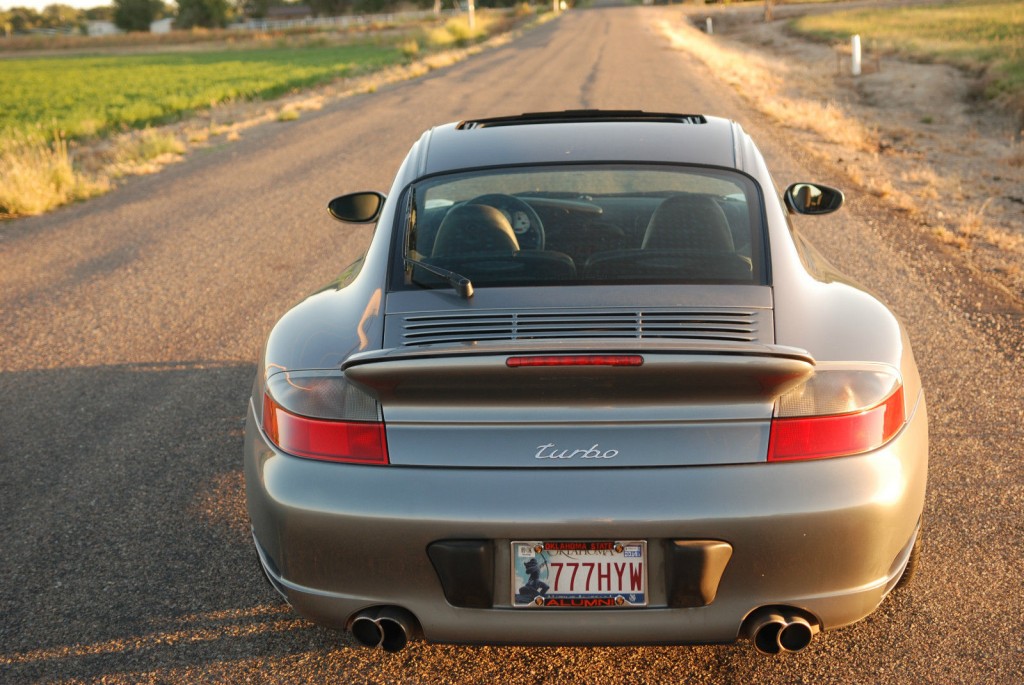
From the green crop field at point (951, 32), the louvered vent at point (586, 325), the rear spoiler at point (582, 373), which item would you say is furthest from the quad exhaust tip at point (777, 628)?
the green crop field at point (951, 32)

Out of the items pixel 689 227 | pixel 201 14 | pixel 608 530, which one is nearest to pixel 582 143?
pixel 689 227

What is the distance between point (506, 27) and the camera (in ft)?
206

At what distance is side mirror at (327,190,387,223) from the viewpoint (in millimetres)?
4301

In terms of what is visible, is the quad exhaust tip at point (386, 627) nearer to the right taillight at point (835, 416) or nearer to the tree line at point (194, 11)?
the right taillight at point (835, 416)

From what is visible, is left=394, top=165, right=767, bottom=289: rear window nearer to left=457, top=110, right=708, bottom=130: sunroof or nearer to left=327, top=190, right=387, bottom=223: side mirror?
left=457, top=110, right=708, bottom=130: sunroof

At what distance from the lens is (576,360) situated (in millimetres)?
2398

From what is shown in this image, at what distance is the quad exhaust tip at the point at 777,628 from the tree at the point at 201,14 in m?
121

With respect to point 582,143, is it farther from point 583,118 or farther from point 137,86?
point 137,86

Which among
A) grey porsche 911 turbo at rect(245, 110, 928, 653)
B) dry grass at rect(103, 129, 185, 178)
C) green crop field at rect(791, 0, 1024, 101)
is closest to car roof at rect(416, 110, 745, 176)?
grey porsche 911 turbo at rect(245, 110, 928, 653)

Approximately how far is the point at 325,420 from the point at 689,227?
138 centimetres

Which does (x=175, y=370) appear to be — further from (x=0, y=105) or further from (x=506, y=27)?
(x=506, y=27)

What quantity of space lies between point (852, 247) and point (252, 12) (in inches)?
5383

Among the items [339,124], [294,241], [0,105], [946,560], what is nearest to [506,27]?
[0,105]

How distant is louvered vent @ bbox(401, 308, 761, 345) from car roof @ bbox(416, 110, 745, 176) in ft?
2.76
